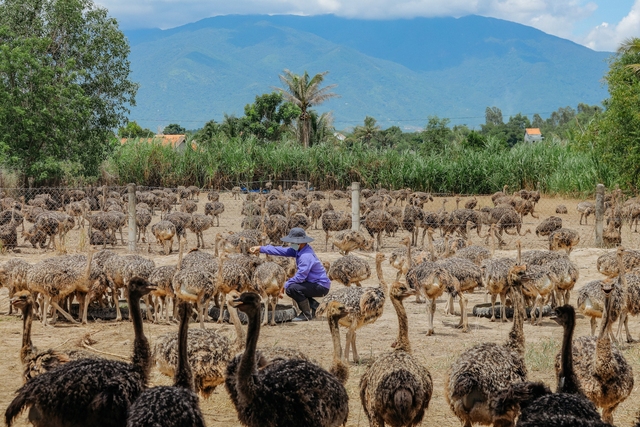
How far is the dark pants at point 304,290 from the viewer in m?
11.2

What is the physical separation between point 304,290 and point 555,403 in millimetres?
6350

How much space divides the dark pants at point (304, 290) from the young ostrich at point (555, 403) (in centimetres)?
538

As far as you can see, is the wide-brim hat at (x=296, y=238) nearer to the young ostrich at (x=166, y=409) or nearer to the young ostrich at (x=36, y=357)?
the young ostrich at (x=36, y=357)

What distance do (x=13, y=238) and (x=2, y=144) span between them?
9.56m

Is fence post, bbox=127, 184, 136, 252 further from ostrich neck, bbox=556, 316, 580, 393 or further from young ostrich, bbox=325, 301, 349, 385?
ostrich neck, bbox=556, 316, 580, 393

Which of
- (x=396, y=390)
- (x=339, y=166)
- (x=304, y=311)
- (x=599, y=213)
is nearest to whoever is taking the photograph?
(x=396, y=390)

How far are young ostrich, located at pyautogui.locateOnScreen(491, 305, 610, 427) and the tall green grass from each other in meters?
27.3

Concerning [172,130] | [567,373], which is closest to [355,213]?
[567,373]

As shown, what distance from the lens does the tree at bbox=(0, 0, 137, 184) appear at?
27984mm

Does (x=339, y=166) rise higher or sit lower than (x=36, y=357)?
higher

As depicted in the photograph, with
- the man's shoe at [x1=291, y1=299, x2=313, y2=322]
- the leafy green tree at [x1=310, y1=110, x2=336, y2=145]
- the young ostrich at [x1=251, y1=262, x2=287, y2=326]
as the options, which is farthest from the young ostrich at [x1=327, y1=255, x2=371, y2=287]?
the leafy green tree at [x1=310, y1=110, x2=336, y2=145]

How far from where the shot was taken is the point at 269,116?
64.7 metres

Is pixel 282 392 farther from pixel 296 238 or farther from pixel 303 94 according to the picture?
pixel 303 94

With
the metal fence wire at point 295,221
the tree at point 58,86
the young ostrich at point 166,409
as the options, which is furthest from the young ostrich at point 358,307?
the tree at point 58,86
